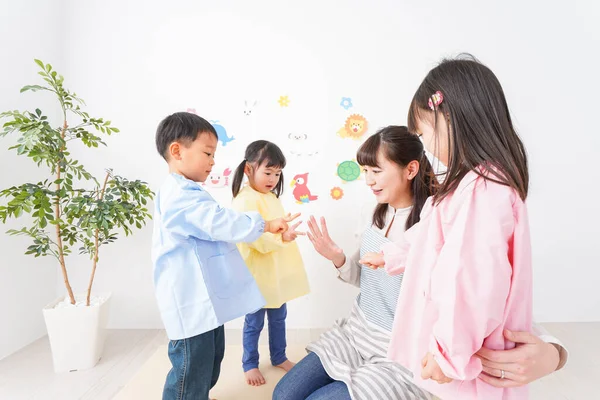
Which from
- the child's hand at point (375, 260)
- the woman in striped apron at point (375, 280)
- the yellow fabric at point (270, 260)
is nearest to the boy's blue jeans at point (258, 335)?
the yellow fabric at point (270, 260)

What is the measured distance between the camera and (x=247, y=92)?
2283 mm

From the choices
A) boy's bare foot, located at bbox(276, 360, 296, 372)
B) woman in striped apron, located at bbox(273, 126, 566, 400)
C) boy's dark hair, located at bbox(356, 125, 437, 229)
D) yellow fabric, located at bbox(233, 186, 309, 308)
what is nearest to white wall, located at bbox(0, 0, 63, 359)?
yellow fabric, located at bbox(233, 186, 309, 308)

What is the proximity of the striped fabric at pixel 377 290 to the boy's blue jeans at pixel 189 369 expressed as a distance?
1.98 ft

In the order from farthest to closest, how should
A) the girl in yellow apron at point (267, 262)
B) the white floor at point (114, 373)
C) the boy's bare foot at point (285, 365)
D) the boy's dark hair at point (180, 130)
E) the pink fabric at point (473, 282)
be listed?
the boy's bare foot at point (285, 365)
the girl in yellow apron at point (267, 262)
the white floor at point (114, 373)
the boy's dark hair at point (180, 130)
the pink fabric at point (473, 282)

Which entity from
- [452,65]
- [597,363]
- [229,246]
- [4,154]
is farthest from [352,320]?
[4,154]

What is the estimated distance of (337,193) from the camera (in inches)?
91.0

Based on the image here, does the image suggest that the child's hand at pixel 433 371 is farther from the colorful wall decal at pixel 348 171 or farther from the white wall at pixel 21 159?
the white wall at pixel 21 159

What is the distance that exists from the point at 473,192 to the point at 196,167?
0.98 meters

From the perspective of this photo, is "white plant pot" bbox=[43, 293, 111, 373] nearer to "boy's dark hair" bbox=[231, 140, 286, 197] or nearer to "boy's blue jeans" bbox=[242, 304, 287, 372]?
"boy's blue jeans" bbox=[242, 304, 287, 372]

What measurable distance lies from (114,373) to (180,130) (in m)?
1.29

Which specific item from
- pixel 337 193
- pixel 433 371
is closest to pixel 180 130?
Answer: pixel 433 371

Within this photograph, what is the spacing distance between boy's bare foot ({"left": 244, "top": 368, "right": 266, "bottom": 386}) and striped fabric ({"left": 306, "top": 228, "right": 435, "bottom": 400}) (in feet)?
1.68

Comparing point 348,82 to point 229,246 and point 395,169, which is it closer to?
point 395,169

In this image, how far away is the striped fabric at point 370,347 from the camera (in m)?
1.06
